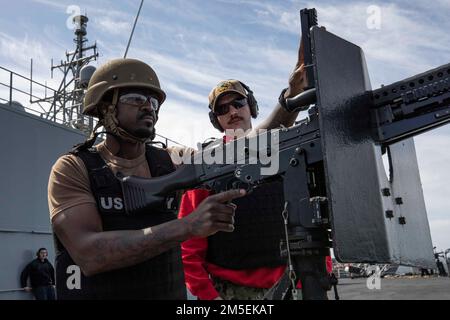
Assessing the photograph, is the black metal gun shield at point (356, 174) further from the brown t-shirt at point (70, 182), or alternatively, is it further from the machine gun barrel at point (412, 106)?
the brown t-shirt at point (70, 182)

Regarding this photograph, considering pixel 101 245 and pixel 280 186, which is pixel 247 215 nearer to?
pixel 280 186

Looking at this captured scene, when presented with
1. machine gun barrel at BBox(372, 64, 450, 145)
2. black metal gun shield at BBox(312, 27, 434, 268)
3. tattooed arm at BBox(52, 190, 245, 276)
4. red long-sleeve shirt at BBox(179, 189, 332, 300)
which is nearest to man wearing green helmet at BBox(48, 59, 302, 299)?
tattooed arm at BBox(52, 190, 245, 276)

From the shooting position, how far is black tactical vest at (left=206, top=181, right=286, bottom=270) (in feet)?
8.77

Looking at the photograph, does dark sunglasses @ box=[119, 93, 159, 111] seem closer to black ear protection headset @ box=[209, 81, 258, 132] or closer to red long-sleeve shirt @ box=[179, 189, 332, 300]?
black ear protection headset @ box=[209, 81, 258, 132]

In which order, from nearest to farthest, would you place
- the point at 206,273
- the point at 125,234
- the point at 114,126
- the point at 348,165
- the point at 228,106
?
the point at 348,165 → the point at 125,234 → the point at 114,126 → the point at 206,273 → the point at 228,106

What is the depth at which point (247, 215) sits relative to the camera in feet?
9.08

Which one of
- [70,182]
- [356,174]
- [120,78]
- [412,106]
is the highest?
[120,78]

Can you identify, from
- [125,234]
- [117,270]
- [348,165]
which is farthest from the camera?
[117,270]

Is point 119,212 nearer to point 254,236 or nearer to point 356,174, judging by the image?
point 254,236

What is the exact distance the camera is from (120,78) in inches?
104

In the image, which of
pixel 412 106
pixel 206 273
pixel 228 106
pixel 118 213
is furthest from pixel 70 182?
pixel 412 106

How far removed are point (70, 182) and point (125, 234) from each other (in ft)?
1.48

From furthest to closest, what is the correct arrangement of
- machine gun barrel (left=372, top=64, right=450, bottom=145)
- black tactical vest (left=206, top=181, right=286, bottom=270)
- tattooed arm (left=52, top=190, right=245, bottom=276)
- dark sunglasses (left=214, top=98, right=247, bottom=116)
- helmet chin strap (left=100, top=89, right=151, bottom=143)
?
dark sunglasses (left=214, top=98, right=247, bottom=116) → black tactical vest (left=206, top=181, right=286, bottom=270) → helmet chin strap (left=100, top=89, right=151, bottom=143) → tattooed arm (left=52, top=190, right=245, bottom=276) → machine gun barrel (left=372, top=64, right=450, bottom=145)
